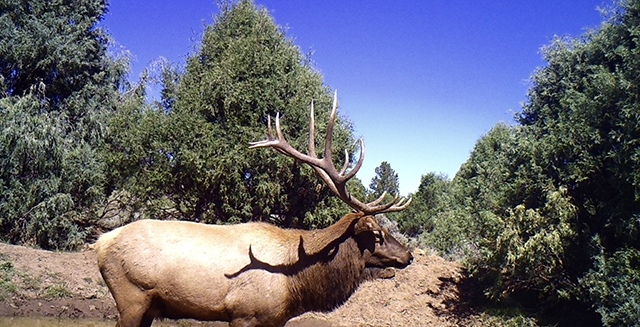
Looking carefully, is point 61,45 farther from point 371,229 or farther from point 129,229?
point 371,229

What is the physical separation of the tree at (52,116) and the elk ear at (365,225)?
10.8 m

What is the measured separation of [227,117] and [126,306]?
8.39 meters

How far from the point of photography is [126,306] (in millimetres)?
5863

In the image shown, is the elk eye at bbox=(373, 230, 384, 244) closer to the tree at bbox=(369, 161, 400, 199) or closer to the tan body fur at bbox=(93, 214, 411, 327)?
the tan body fur at bbox=(93, 214, 411, 327)

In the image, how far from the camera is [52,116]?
53.3 feet

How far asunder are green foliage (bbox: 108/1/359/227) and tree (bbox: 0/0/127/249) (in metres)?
1.80

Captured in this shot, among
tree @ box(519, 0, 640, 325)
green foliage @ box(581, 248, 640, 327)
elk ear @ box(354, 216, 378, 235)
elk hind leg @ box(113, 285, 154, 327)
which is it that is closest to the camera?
elk hind leg @ box(113, 285, 154, 327)

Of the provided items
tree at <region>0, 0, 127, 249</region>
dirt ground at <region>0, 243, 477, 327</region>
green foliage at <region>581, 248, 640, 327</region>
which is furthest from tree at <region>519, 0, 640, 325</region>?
tree at <region>0, 0, 127, 249</region>

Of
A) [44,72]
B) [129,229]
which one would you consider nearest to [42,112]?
[44,72]

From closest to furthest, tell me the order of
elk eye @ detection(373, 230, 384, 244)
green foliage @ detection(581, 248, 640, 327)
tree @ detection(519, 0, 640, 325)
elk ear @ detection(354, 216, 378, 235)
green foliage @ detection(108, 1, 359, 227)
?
1. elk ear @ detection(354, 216, 378, 235)
2. elk eye @ detection(373, 230, 384, 244)
3. green foliage @ detection(581, 248, 640, 327)
4. tree @ detection(519, 0, 640, 325)
5. green foliage @ detection(108, 1, 359, 227)

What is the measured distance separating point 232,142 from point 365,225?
23.8 feet

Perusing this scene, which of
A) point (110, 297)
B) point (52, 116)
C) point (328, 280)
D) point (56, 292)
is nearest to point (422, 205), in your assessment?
point (52, 116)

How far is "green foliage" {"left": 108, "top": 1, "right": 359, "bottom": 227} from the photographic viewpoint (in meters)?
13.3

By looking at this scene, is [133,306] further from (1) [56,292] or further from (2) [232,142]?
(2) [232,142]
